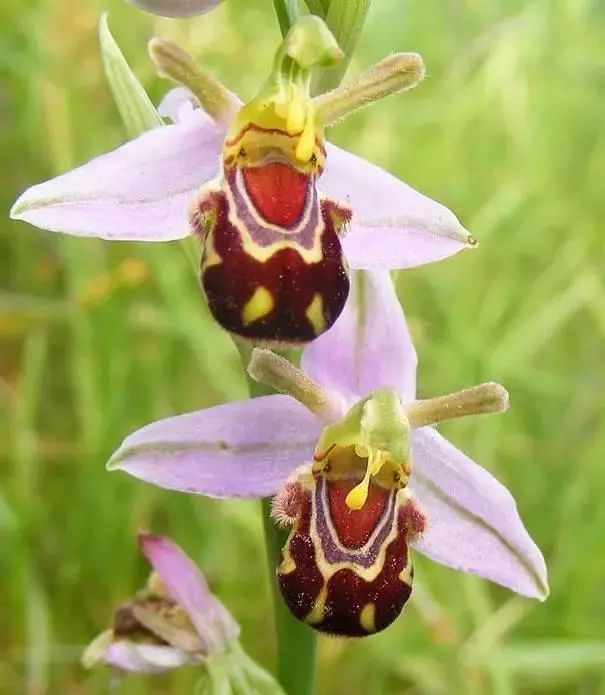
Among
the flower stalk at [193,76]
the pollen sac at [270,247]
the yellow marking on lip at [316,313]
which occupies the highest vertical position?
the flower stalk at [193,76]

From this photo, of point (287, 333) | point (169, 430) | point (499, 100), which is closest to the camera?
point (287, 333)

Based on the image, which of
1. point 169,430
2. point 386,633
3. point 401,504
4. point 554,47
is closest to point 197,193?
point 169,430

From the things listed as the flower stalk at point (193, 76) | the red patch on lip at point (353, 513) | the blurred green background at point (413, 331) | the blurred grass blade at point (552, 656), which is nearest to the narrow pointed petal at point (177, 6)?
the flower stalk at point (193, 76)

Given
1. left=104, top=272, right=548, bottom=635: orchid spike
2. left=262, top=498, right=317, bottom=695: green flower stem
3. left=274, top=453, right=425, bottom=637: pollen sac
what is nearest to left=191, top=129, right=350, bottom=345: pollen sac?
left=104, top=272, right=548, bottom=635: orchid spike

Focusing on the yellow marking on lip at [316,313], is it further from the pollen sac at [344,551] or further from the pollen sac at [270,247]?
the pollen sac at [344,551]

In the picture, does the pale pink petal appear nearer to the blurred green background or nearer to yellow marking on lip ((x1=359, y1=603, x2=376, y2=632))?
the blurred green background

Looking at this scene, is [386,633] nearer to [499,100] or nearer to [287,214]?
[287,214]

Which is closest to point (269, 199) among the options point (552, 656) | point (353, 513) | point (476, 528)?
point (353, 513)
